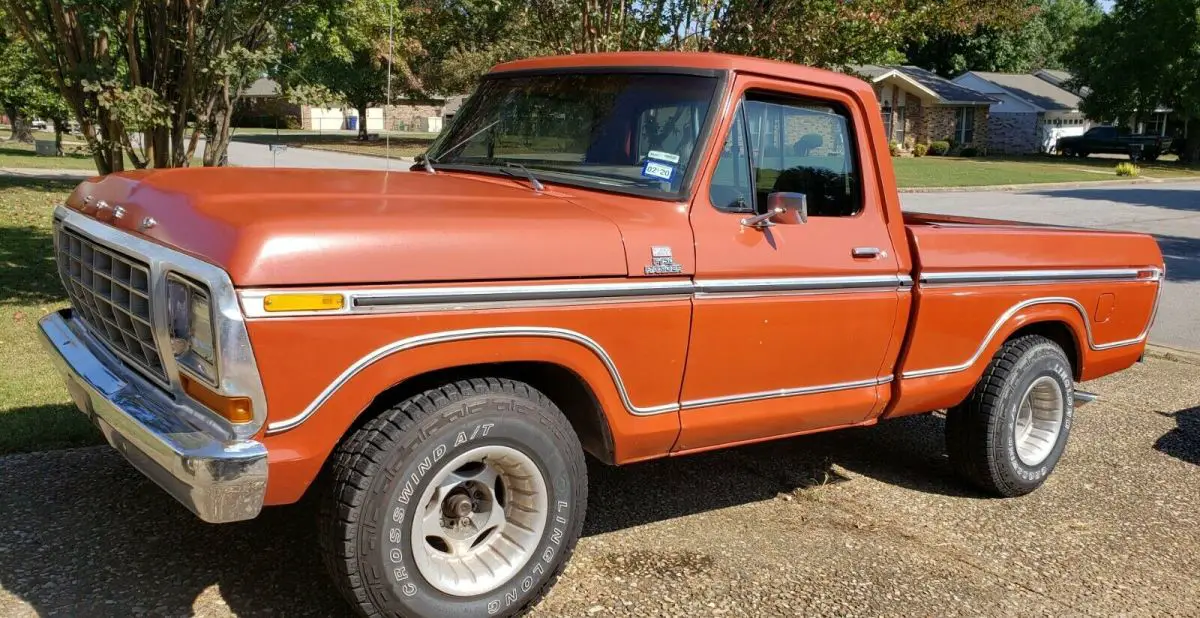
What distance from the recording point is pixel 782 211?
12.5 feet

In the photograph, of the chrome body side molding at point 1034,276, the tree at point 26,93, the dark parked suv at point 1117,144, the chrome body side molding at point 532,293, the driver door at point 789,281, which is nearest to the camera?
the chrome body side molding at point 532,293

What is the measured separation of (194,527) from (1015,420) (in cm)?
387

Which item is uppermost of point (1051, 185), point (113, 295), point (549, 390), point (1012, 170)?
point (1012, 170)

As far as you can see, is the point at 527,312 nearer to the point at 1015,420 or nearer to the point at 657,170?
the point at 657,170

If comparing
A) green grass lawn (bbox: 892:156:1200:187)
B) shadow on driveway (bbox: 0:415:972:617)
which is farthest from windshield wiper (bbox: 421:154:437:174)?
green grass lawn (bbox: 892:156:1200:187)

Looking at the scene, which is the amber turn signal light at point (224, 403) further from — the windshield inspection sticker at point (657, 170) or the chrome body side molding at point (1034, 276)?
the chrome body side molding at point (1034, 276)

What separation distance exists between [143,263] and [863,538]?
123 inches

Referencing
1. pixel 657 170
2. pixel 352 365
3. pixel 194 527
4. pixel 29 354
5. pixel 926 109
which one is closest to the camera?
pixel 352 365

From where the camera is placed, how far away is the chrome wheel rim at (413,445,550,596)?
323 centimetres

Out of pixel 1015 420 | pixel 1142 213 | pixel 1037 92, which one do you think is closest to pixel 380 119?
pixel 1037 92

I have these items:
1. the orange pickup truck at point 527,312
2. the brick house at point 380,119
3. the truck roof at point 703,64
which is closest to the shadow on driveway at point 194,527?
the orange pickup truck at point 527,312

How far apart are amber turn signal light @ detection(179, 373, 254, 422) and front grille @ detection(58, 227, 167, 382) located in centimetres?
19

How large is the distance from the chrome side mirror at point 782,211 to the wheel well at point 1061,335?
6.13 ft

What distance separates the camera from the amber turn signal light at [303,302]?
2758 mm
